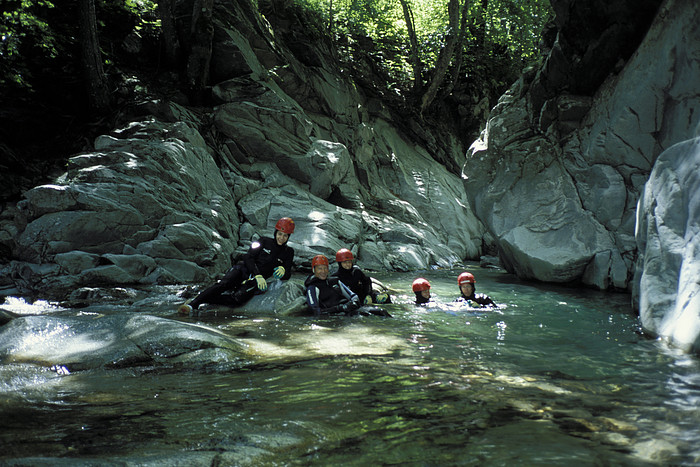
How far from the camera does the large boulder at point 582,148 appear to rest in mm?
9477

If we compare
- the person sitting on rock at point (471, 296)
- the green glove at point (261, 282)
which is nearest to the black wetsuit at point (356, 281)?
the green glove at point (261, 282)

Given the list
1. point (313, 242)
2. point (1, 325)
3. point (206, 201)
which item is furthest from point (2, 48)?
point (1, 325)

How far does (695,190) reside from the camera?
17.9ft

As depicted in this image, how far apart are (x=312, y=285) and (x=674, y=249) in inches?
211

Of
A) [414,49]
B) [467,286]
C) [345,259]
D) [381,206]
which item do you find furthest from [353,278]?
[414,49]

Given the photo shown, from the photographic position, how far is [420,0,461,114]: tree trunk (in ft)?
70.4

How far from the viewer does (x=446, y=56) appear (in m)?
23.2

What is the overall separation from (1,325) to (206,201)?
914cm

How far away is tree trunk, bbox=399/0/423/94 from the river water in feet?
73.9

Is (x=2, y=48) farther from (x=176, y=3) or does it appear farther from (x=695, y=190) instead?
(x=695, y=190)

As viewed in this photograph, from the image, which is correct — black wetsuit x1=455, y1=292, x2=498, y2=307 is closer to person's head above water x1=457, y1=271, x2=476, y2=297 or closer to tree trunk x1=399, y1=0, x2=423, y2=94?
person's head above water x1=457, y1=271, x2=476, y2=297

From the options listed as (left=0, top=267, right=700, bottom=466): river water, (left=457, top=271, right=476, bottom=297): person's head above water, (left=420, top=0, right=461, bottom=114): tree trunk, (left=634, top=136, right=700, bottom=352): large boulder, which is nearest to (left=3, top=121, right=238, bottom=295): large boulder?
(left=0, top=267, right=700, bottom=466): river water

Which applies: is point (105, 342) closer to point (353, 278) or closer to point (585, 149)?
point (353, 278)

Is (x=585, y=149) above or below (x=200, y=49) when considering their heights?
below
